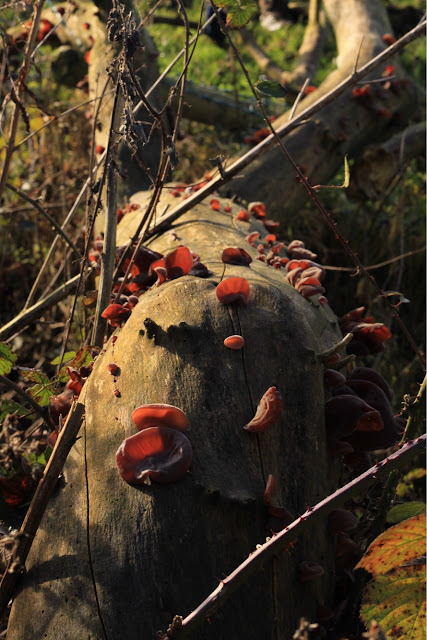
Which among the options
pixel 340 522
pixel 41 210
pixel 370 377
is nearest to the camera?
pixel 340 522

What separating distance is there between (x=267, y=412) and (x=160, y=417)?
32 cm

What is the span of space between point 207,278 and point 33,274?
2743 mm

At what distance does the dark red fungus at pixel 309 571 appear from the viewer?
171 cm

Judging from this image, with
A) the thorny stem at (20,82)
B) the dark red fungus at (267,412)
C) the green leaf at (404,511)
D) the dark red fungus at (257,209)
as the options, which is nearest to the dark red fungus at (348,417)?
the dark red fungus at (267,412)

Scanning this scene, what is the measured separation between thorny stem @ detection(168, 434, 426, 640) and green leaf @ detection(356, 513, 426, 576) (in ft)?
0.41

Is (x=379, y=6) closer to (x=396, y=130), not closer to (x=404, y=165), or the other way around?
(x=396, y=130)

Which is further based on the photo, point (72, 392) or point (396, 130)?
point (396, 130)

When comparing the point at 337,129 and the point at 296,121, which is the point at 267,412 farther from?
the point at 337,129

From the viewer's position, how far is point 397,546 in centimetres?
140

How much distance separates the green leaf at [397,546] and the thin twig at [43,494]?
0.82 meters

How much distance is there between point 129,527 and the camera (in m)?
1.67

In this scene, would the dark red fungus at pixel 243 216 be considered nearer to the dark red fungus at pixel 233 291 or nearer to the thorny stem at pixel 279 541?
the dark red fungus at pixel 233 291

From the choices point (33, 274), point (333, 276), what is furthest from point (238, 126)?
point (33, 274)

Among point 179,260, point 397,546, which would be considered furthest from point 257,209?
point 397,546
